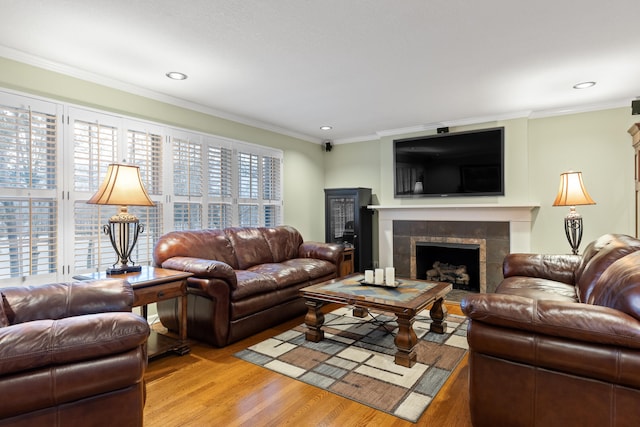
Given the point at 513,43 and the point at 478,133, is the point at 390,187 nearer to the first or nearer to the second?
the point at 478,133

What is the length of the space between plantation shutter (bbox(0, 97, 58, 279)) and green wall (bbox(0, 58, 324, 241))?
20 cm

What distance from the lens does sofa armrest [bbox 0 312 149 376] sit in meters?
1.25

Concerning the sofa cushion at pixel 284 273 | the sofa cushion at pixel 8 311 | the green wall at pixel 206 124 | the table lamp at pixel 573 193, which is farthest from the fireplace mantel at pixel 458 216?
the sofa cushion at pixel 8 311

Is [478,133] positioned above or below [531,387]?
above

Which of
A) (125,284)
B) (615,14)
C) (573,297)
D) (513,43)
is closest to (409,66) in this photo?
(513,43)

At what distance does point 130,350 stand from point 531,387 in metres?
1.78

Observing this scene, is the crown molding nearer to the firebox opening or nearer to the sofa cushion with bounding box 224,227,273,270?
the sofa cushion with bounding box 224,227,273,270

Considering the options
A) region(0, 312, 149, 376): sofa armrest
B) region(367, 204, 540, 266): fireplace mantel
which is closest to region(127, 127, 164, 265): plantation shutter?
region(0, 312, 149, 376): sofa armrest

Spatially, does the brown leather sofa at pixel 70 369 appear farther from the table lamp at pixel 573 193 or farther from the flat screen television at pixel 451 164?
the flat screen television at pixel 451 164

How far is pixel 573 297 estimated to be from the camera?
2469 millimetres

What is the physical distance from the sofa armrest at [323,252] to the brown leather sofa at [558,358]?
8.79 ft

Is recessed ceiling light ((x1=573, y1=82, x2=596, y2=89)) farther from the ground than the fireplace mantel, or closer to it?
farther from the ground

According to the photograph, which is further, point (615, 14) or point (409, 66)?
point (409, 66)

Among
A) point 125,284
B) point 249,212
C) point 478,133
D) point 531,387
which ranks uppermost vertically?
point 478,133
